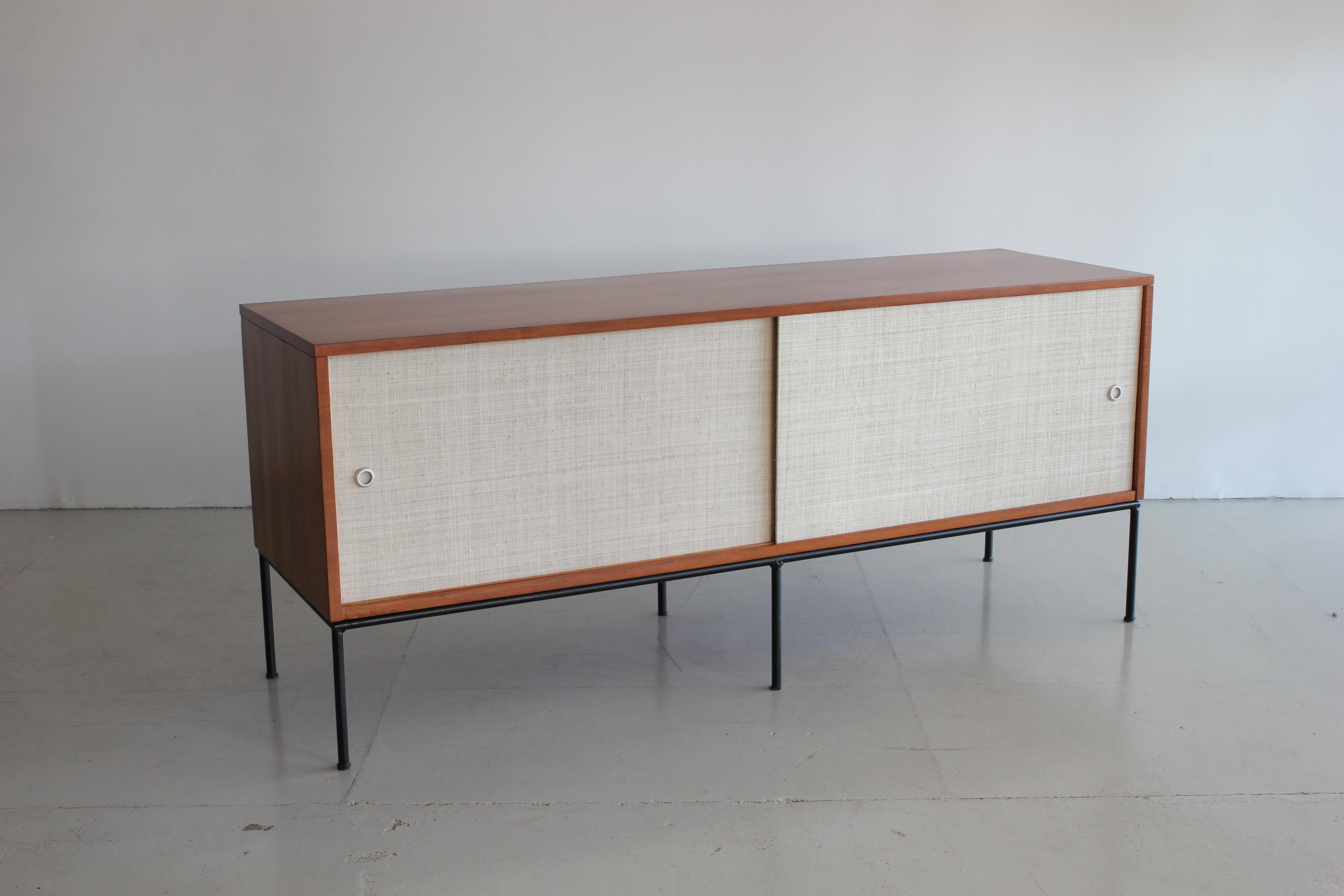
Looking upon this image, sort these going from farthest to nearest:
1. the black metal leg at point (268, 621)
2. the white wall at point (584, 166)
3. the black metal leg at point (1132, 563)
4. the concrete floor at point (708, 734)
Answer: the white wall at point (584, 166), the black metal leg at point (1132, 563), the black metal leg at point (268, 621), the concrete floor at point (708, 734)

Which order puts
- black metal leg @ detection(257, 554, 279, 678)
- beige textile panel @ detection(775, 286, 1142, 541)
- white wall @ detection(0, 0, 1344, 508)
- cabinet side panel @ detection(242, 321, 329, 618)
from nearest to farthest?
1. cabinet side panel @ detection(242, 321, 329, 618)
2. beige textile panel @ detection(775, 286, 1142, 541)
3. black metal leg @ detection(257, 554, 279, 678)
4. white wall @ detection(0, 0, 1344, 508)

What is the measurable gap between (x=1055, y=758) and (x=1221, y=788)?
29 cm

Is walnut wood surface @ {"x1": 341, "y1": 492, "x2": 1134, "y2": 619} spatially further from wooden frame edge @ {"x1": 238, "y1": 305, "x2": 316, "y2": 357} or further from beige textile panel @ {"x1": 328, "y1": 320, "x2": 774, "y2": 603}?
wooden frame edge @ {"x1": 238, "y1": 305, "x2": 316, "y2": 357}

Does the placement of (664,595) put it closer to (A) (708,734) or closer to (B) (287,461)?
(A) (708,734)

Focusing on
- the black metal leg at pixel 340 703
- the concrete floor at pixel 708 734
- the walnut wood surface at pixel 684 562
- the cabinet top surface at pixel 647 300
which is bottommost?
the concrete floor at pixel 708 734

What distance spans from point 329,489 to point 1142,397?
180 cm

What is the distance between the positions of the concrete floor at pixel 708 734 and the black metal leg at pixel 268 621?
0.10ft

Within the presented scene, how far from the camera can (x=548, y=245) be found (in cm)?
371

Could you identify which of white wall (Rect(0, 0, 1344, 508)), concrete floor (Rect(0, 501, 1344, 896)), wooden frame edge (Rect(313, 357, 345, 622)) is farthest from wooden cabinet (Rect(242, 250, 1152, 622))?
white wall (Rect(0, 0, 1344, 508))

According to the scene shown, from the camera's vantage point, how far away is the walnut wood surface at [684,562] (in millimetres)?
2174

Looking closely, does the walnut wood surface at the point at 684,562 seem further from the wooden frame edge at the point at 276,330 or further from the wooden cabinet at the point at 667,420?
the wooden frame edge at the point at 276,330

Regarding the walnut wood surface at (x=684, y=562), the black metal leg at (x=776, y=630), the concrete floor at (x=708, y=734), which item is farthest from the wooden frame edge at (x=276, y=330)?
the black metal leg at (x=776, y=630)

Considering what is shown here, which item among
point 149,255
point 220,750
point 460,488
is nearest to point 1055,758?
point 460,488

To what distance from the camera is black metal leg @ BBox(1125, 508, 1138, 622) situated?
284 cm
